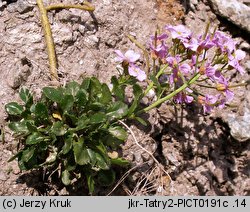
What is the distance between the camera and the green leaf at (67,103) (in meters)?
2.41

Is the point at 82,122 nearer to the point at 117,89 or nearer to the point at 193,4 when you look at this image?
the point at 117,89

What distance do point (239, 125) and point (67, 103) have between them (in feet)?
4.07

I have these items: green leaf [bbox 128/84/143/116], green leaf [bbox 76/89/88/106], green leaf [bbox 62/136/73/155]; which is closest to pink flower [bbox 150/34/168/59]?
green leaf [bbox 128/84/143/116]

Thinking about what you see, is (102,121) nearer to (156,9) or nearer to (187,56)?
(187,56)

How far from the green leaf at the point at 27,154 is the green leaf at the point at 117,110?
1.38 ft

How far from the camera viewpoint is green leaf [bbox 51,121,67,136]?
2389 mm

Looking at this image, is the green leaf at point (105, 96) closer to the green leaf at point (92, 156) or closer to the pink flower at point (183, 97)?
the green leaf at point (92, 156)

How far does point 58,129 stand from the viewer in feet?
7.87

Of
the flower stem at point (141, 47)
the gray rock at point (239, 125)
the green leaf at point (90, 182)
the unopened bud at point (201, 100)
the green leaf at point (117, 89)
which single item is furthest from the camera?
the gray rock at point (239, 125)

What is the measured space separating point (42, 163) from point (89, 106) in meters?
0.39

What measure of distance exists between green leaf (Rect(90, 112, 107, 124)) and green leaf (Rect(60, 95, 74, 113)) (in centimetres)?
13

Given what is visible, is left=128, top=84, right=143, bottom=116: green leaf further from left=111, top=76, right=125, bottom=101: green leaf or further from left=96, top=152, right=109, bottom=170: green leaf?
left=96, top=152, right=109, bottom=170: green leaf

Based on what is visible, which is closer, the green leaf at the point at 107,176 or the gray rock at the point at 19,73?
the green leaf at the point at 107,176

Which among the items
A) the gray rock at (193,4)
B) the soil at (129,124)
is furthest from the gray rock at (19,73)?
the gray rock at (193,4)
